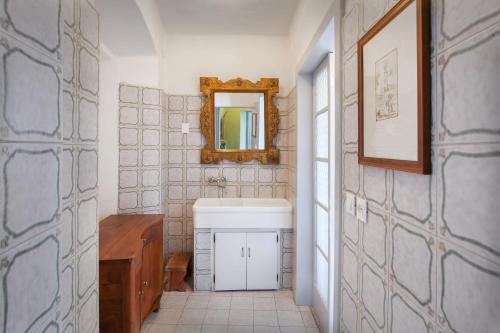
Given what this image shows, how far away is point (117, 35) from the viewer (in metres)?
2.21

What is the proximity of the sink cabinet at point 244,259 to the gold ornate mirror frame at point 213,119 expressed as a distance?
0.79 m

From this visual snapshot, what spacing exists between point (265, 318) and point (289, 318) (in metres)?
0.19

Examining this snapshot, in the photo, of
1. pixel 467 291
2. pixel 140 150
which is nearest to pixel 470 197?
pixel 467 291

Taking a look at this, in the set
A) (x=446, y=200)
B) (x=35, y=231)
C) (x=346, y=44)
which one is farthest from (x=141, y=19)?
(x=446, y=200)

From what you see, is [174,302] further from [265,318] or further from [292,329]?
[292,329]

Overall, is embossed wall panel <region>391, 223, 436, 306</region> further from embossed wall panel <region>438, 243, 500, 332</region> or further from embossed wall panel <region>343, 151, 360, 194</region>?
embossed wall panel <region>343, 151, 360, 194</region>

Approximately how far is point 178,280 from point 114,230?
0.85 meters

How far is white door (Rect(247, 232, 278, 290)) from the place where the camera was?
2.56 m

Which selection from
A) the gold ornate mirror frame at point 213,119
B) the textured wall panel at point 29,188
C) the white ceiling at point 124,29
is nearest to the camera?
the textured wall panel at point 29,188

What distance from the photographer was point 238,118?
115 inches

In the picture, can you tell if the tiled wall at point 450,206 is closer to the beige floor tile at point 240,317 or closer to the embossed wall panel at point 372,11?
the embossed wall panel at point 372,11

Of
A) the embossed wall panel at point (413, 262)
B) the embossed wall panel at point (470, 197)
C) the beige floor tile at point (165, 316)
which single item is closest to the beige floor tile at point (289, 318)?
the beige floor tile at point (165, 316)

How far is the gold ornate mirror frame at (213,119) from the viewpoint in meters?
2.88

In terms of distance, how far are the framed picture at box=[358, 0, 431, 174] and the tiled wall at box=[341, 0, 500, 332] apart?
26 mm
